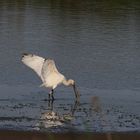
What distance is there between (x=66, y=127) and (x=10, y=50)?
28.7 ft

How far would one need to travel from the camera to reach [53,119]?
11.4 metres

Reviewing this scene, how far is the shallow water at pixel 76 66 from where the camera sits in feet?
37.5

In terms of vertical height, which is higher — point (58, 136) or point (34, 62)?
point (34, 62)

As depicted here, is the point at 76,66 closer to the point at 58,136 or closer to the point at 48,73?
the point at 48,73

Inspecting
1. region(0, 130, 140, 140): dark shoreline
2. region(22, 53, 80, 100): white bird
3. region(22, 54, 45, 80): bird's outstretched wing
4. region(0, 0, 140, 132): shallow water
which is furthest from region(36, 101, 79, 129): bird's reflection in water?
region(22, 54, 45, 80): bird's outstretched wing

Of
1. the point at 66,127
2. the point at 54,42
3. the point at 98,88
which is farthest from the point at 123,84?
the point at 54,42

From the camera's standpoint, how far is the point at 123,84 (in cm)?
1452

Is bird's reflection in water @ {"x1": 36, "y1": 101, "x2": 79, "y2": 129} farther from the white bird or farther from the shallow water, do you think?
the white bird

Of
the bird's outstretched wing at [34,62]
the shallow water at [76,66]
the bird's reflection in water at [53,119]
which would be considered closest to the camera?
the bird's reflection in water at [53,119]

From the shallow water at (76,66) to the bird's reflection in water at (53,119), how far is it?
0.05 feet

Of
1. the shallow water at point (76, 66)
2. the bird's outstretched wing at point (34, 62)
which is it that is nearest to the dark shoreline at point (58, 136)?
the shallow water at point (76, 66)

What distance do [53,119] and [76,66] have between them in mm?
5317

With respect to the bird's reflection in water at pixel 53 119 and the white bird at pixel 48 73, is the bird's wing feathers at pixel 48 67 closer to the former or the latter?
the white bird at pixel 48 73

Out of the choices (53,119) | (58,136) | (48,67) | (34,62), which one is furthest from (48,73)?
(58,136)
